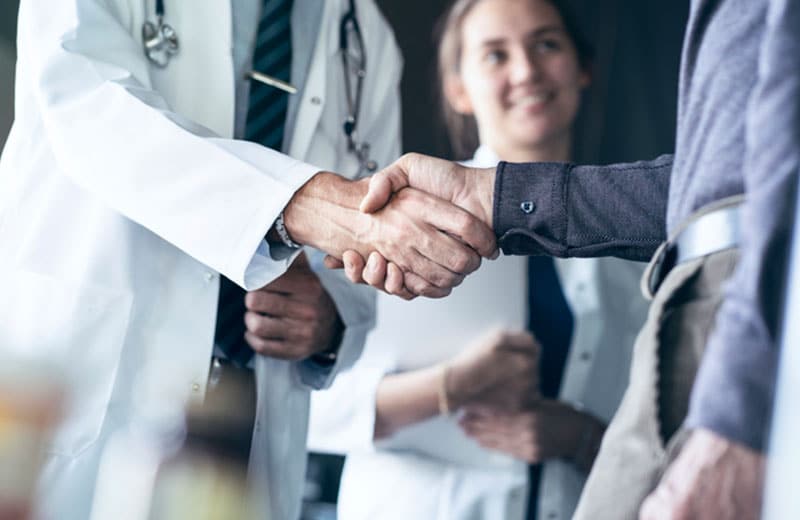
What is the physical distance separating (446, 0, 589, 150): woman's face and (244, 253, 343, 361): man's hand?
719 millimetres

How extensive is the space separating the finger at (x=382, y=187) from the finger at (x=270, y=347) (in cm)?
21

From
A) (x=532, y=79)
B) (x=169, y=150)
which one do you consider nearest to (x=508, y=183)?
(x=169, y=150)

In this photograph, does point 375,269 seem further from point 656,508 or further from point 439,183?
point 656,508

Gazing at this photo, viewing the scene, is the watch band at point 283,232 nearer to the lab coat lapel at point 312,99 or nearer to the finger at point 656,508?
the lab coat lapel at point 312,99

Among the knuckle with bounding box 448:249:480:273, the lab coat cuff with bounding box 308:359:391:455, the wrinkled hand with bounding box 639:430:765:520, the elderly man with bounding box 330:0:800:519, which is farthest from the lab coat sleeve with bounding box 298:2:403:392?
the wrinkled hand with bounding box 639:430:765:520

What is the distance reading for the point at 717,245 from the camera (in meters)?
0.69

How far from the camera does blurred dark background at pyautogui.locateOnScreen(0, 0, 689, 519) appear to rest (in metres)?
2.36

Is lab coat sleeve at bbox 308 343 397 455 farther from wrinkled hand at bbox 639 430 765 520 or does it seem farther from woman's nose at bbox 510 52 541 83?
wrinkled hand at bbox 639 430 765 520

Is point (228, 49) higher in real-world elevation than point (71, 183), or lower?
higher

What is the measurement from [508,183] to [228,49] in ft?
1.31

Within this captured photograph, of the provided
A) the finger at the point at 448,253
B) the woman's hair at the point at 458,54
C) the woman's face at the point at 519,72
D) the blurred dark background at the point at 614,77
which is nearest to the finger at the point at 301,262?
the finger at the point at 448,253

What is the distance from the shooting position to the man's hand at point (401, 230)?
109cm

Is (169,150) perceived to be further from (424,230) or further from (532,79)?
(532,79)

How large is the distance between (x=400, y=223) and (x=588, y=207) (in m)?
0.22
